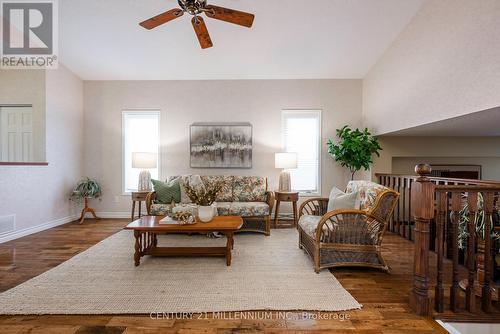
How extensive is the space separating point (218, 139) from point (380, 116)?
311 centimetres

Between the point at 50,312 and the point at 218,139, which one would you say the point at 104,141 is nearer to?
the point at 218,139

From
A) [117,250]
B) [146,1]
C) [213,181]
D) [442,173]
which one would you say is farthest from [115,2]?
[442,173]

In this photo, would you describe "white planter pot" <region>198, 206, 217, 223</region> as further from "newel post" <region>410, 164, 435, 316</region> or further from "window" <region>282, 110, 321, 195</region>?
"window" <region>282, 110, 321, 195</region>

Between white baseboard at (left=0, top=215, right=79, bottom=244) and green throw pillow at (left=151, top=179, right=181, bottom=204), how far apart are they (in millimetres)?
2000

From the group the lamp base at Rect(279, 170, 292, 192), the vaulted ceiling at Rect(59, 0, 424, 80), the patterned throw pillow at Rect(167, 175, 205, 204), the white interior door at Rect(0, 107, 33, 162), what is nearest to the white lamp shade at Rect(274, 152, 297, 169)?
the lamp base at Rect(279, 170, 292, 192)

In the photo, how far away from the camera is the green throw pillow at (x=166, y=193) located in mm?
4344

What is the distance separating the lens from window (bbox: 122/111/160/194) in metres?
5.30

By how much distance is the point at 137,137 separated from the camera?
5.32m

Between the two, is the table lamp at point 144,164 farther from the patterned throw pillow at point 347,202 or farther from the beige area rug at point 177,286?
the patterned throw pillow at point 347,202

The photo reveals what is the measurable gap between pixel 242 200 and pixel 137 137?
268 centimetres

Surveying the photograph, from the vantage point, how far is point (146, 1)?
3.43 metres

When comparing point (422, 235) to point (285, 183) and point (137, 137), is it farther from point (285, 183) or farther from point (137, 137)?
point (137, 137)

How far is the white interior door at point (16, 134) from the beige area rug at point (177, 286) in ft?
8.93

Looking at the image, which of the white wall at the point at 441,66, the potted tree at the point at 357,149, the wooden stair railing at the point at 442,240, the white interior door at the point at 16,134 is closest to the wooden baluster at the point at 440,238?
the wooden stair railing at the point at 442,240
